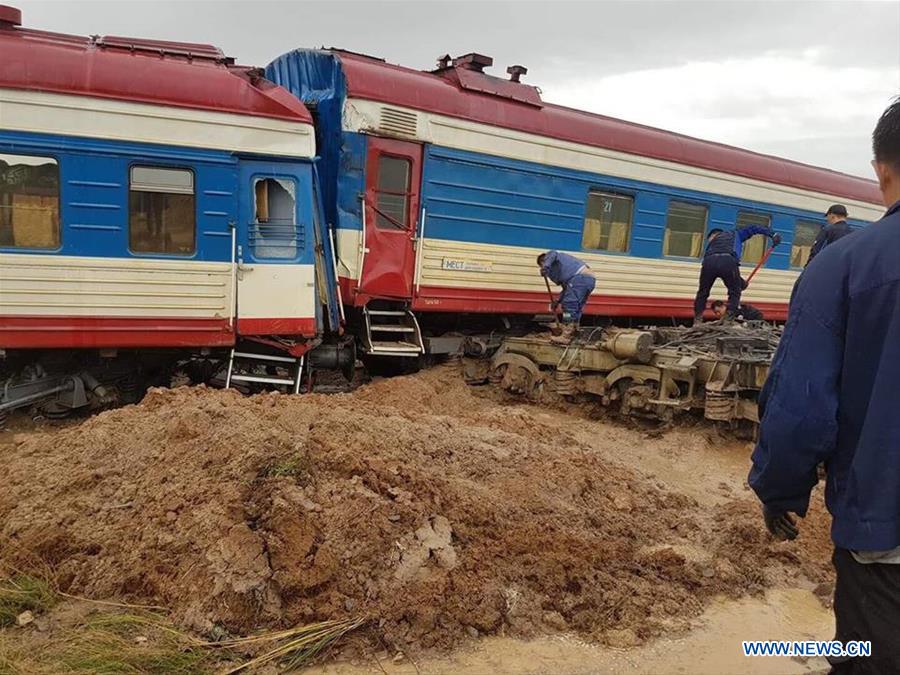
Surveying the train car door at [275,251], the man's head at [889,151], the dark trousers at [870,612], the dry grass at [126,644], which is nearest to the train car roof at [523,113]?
the train car door at [275,251]

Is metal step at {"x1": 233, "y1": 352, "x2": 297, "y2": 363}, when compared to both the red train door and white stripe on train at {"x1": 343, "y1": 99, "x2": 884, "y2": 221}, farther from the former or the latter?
white stripe on train at {"x1": 343, "y1": 99, "x2": 884, "y2": 221}

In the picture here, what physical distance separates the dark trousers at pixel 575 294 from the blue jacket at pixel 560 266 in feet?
0.26

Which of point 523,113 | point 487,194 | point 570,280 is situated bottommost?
point 570,280

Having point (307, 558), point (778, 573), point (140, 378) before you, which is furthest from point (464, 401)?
point (307, 558)

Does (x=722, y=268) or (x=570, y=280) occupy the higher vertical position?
(x=722, y=268)

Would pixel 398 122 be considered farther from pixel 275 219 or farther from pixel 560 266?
pixel 560 266

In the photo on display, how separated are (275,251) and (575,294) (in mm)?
3778

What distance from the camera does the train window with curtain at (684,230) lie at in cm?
1085

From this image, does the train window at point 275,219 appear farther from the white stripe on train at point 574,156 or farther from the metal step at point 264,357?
the white stripe on train at point 574,156

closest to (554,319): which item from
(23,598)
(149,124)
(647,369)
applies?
Answer: (647,369)

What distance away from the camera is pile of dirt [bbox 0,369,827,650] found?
325 cm

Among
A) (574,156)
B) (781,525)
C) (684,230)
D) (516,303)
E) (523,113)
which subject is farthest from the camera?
(684,230)

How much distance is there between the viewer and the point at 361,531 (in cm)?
348

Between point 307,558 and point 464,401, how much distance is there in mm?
4753
